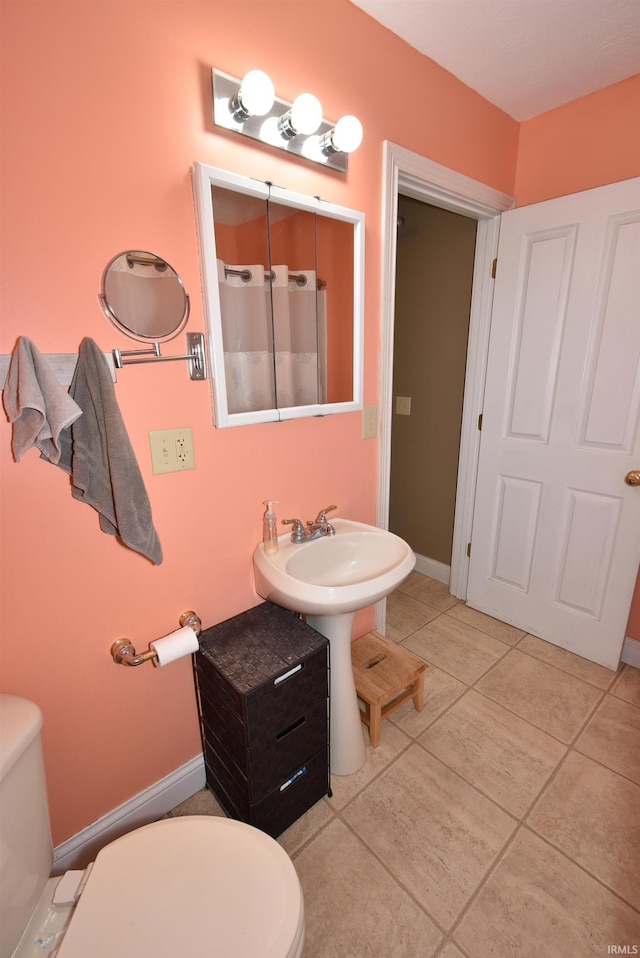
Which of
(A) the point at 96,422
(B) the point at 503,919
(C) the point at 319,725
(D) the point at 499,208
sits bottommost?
(B) the point at 503,919

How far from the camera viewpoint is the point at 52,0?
83cm

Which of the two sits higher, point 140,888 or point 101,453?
point 101,453

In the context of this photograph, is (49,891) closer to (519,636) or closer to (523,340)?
(519,636)

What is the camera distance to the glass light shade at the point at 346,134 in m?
1.21

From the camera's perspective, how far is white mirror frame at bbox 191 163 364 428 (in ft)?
3.51

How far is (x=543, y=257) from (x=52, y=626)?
231 centimetres

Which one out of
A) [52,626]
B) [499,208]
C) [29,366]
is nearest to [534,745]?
[52,626]

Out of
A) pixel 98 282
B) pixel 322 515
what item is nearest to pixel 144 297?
pixel 98 282

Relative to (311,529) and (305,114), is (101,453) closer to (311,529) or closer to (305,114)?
(311,529)

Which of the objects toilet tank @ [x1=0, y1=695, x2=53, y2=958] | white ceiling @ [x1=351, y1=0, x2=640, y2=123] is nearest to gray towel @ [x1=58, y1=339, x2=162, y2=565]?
toilet tank @ [x1=0, y1=695, x2=53, y2=958]

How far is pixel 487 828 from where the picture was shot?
1.30 metres

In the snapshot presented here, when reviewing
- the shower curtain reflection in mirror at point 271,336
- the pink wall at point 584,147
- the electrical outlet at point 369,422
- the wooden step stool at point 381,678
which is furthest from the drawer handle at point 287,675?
the pink wall at point 584,147

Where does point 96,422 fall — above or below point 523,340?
below

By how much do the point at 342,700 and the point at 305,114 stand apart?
176 cm
